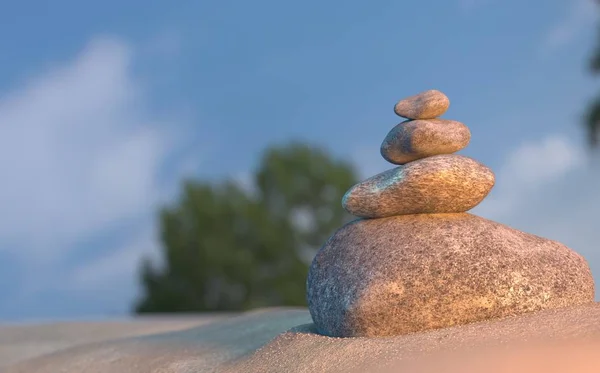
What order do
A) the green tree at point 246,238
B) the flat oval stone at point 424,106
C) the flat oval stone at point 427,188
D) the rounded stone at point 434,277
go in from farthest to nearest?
the green tree at point 246,238, the flat oval stone at point 424,106, the flat oval stone at point 427,188, the rounded stone at point 434,277

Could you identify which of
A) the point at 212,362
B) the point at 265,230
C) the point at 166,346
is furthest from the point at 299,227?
the point at 212,362

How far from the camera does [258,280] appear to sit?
2408 cm

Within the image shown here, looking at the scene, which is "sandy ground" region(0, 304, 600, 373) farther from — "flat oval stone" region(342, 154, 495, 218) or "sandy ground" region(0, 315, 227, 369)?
"sandy ground" region(0, 315, 227, 369)

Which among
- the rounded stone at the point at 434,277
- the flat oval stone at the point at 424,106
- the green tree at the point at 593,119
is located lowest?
the rounded stone at the point at 434,277

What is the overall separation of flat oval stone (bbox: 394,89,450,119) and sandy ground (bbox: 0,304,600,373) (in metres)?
2.60

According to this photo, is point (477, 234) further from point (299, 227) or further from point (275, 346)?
point (299, 227)

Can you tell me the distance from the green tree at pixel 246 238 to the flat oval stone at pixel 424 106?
48.8 feet

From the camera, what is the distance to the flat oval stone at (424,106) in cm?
925

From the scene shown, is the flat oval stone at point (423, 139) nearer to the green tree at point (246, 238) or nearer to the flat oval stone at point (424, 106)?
the flat oval stone at point (424, 106)

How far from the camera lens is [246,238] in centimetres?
2448

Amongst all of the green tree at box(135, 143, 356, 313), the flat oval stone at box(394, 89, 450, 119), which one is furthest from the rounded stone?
the green tree at box(135, 143, 356, 313)

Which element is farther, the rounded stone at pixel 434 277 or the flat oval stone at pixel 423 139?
the flat oval stone at pixel 423 139

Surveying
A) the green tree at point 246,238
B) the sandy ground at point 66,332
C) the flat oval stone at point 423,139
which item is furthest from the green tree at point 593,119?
the flat oval stone at point 423,139

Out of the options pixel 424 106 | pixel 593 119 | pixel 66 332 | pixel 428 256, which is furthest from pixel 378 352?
pixel 593 119
